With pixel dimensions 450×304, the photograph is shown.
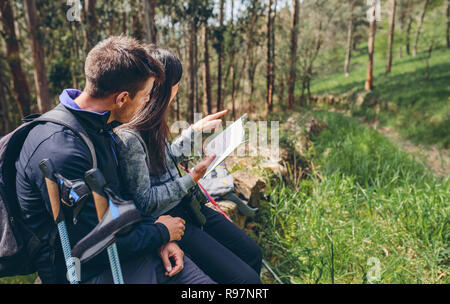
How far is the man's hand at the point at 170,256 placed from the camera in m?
1.34

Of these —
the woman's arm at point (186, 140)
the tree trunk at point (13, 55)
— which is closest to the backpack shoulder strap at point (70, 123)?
the woman's arm at point (186, 140)

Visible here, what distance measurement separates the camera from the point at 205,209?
6.61 ft

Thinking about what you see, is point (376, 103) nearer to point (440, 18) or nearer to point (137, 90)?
point (440, 18)

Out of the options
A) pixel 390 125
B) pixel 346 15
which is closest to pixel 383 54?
pixel 346 15

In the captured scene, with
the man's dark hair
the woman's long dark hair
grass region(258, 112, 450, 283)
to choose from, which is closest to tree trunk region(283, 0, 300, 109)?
grass region(258, 112, 450, 283)

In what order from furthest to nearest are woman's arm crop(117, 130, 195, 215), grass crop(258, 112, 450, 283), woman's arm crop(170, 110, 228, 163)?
grass crop(258, 112, 450, 283), woman's arm crop(170, 110, 228, 163), woman's arm crop(117, 130, 195, 215)

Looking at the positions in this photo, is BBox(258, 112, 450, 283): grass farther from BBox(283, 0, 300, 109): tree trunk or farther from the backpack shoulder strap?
BBox(283, 0, 300, 109): tree trunk

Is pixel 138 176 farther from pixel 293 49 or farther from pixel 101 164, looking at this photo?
pixel 293 49

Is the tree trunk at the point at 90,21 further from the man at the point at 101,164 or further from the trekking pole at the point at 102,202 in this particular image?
the trekking pole at the point at 102,202

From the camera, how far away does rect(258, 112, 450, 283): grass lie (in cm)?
254

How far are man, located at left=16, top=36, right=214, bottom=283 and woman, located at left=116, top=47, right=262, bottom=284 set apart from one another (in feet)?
0.40

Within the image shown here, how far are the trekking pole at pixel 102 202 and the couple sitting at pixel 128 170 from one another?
4 cm

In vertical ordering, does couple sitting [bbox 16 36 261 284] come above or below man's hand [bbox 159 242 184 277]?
above

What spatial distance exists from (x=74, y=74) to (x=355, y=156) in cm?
1218
